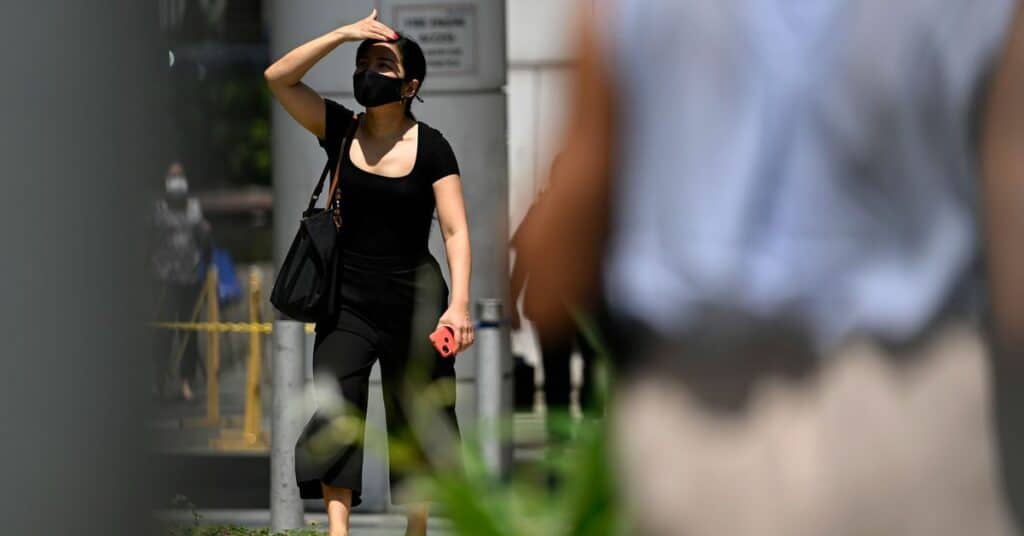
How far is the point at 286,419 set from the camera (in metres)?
7.72

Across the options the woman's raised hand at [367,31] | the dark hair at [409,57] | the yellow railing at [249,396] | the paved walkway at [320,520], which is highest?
the woman's raised hand at [367,31]

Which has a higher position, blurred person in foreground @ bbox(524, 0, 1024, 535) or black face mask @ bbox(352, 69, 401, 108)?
blurred person in foreground @ bbox(524, 0, 1024, 535)

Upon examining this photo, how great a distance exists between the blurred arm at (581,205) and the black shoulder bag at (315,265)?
3862 mm

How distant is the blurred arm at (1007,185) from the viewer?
2154mm

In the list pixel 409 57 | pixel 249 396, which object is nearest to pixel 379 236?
pixel 409 57

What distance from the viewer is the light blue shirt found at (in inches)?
85.7

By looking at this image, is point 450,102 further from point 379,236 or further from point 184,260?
point 184,260

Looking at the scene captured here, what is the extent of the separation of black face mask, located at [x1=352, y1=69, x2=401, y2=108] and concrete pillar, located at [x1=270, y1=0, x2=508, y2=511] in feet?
6.16

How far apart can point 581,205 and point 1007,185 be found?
410 millimetres

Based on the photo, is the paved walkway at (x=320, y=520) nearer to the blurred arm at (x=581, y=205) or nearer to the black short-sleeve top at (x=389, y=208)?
the black short-sleeve top at (x=389, y=208)

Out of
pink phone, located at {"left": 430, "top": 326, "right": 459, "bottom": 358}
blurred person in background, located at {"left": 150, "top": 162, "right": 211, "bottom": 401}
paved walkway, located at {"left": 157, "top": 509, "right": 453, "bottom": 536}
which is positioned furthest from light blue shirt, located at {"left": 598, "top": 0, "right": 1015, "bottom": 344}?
blurred person in background, located at {"left": 150, "top": 162, "right": 211, "bottom": 401}

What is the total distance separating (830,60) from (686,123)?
151 mm

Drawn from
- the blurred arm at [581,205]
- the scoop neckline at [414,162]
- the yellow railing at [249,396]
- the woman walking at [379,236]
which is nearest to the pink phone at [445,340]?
the woman walking at [379,236]

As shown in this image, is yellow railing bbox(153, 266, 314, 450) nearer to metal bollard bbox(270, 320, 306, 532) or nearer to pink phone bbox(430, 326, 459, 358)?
metal bollard bbox(270, 320, 306, 532)
